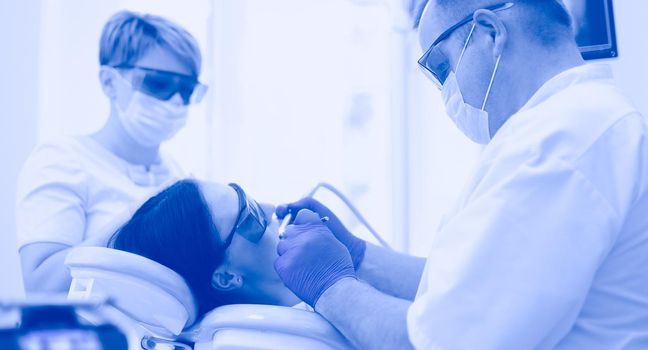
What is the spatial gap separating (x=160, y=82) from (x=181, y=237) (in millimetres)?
753

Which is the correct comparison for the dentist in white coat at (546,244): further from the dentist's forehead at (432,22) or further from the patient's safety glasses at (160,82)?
the patient's safety glasses at (160,82)

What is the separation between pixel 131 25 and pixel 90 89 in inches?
29.5

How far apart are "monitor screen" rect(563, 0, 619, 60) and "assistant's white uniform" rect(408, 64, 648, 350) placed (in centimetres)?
108

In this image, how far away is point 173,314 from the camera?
1158 millimetres

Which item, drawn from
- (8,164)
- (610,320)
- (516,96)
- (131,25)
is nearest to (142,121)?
(131,25)

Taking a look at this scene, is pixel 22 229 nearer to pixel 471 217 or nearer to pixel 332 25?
pixel 471 217

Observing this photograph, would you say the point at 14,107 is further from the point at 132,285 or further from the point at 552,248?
the point at 552,248

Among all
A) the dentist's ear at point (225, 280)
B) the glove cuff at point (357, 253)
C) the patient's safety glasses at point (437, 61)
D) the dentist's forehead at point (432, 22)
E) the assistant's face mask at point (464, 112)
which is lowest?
the glove cuff at point (357, 253)

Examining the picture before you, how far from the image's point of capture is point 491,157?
3.14ft

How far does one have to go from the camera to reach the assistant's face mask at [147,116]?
1.90 m

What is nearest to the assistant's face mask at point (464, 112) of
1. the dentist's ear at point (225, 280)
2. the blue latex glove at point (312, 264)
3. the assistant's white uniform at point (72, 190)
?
the blue latex glove at point (312, 264)

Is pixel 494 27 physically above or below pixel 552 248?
above

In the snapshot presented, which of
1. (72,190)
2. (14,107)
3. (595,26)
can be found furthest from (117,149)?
(595,26)

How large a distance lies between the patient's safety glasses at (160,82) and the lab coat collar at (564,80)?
1.18m
